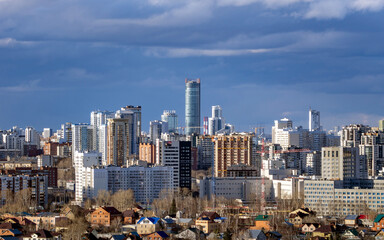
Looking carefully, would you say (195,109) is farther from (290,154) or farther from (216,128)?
(290,154)

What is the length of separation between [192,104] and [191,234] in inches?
2977

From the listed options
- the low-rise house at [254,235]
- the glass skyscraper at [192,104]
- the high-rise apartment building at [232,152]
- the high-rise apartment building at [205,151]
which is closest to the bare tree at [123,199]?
the low-rise house at [254,235]

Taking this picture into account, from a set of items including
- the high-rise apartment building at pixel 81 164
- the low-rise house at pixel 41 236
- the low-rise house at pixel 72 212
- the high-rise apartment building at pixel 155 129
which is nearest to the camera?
the low-rise house at pixel 41 236

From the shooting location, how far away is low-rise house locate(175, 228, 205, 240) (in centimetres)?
2452

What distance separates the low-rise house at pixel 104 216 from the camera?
28750mm

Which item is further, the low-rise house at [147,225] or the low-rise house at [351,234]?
the low-rise house at [147,225]

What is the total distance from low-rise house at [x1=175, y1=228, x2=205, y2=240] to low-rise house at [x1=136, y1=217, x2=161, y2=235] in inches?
54.1

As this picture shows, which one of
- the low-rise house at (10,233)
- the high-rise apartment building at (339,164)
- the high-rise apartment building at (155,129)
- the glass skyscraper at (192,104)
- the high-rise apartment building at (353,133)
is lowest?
the low-rise house at (10,233)

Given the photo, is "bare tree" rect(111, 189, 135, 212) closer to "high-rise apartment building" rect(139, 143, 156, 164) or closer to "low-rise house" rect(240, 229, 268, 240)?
"low-rise house" rect(240, 229, 268, 240)

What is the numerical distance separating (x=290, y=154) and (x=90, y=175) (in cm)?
1965

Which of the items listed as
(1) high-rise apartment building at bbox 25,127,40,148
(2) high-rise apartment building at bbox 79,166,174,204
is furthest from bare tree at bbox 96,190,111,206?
(1) high-rise apartment building at bbox 25,127,40,148

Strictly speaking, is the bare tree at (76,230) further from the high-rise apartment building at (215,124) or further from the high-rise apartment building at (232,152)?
the high-rise apartment building at (215,124)

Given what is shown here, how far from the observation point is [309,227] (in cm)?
2658

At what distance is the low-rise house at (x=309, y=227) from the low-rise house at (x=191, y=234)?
303cm
